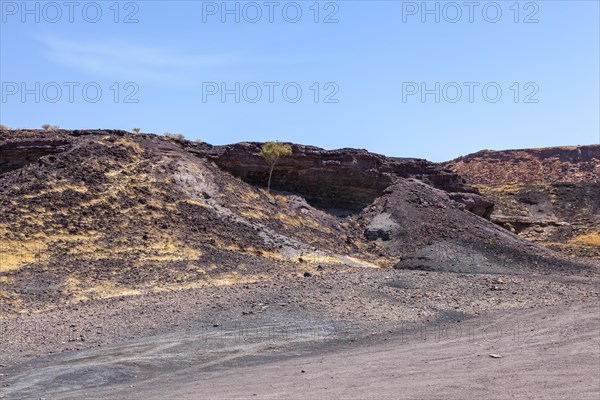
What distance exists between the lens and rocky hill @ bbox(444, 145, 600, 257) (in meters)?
50.2

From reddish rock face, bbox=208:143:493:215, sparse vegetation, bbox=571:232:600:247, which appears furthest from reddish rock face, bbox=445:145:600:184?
reddish rock face, bbox=208:143:493:215

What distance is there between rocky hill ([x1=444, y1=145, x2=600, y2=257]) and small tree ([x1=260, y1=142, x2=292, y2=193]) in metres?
18.2

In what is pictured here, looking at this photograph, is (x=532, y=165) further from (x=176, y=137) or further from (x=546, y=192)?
(x=176, y=137)

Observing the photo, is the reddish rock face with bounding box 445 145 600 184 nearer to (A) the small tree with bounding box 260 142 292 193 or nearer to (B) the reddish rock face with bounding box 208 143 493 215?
(B) the reddish rock face with bounding box 208 143 493 215

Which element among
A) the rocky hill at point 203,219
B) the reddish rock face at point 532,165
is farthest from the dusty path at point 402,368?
the reddish rock face at point 532,165

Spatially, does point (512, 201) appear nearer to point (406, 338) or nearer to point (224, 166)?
point (224, 166)

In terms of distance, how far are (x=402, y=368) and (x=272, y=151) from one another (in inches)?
1075

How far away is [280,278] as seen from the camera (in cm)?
2244

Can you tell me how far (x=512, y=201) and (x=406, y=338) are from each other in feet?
154

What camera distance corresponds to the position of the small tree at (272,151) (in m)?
38.2

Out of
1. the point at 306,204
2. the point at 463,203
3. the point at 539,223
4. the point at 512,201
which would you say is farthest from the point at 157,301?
the point at 512,201

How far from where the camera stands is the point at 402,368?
38.1ft

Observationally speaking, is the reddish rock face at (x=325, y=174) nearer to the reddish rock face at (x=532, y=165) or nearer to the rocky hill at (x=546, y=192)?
the rocky hill at (x=546, y=192)

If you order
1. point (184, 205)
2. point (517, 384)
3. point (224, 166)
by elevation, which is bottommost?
point (517, 384)
